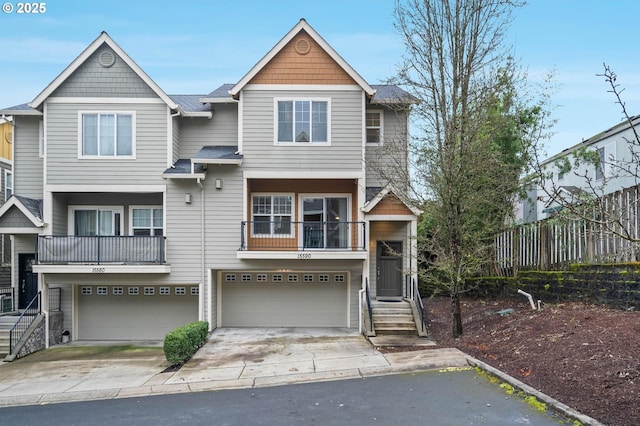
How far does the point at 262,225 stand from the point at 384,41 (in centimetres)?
730

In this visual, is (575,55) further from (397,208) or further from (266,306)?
(266,306)

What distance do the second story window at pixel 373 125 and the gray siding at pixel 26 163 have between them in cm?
1196

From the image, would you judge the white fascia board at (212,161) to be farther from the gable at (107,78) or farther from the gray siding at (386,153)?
the gray siding at (386,153)

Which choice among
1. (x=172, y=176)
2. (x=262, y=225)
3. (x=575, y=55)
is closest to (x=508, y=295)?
(x=575, y=55)

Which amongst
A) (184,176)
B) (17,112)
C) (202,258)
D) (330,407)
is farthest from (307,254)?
(17,112)

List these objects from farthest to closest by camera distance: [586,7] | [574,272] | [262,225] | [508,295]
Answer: [262,225] → [508,295] → [586,7] → [574,272]

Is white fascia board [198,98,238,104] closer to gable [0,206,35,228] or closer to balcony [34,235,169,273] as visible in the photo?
balcony [34,235,169,273]

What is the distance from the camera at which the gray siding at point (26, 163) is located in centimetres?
1669

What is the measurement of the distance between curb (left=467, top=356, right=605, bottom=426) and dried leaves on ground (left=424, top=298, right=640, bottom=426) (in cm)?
16

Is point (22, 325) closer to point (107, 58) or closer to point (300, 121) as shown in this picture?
point (107, 58)

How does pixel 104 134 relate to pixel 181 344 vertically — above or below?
above

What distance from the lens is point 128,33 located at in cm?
1717

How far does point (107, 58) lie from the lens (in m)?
15.5

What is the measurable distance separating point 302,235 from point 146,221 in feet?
19.0
